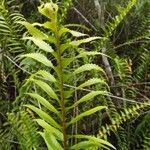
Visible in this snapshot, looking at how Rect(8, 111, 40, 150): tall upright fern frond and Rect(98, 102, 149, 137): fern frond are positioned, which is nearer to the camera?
Rect(8, 111, 40, 150): tall upright fern frond

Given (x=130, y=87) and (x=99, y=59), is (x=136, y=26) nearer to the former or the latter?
(x=99, y=59)

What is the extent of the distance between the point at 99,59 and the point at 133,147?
0.68 m

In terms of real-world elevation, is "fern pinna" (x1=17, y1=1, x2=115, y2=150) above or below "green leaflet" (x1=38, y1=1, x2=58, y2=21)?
below

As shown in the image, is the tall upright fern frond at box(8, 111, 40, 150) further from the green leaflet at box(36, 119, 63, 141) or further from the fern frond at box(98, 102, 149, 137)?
the green leaflet at box(36, 119, 63, 141)

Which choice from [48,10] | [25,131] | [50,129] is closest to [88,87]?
[25,131]

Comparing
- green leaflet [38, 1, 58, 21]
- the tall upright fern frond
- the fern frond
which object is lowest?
the fern frond

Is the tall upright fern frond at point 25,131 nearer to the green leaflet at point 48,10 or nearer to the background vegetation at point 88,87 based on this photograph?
the background vegetation at point 88,87

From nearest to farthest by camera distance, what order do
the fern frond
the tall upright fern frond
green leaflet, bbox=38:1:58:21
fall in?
1. green leaflet, bbox=38:1:58:21
2. the tall upright fern frond
3. the fern frond

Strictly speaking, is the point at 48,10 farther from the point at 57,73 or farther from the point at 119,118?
the point at 119,118

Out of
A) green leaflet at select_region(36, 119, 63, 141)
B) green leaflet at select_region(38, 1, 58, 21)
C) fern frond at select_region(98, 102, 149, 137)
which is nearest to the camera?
green leaflet at select_region(38, 1, 58, 21)

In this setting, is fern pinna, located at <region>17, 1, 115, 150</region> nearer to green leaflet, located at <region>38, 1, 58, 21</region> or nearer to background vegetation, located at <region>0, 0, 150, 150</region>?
green leaflet, located at <region>38, 1, 58, 21</region>

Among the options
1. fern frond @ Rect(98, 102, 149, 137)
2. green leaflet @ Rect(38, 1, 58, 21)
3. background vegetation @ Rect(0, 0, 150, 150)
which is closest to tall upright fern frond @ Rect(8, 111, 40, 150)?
background vegetation @ Rect(0, 0, 150, 150)

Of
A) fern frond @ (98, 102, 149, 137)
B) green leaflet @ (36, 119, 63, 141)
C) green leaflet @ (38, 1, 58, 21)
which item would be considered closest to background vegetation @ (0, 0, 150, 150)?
fern frond @ (98, 102, 149, 137)

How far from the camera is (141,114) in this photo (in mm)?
2422
